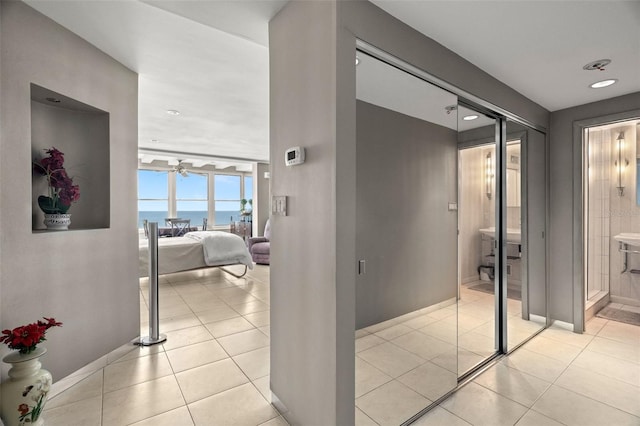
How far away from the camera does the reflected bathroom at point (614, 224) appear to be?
3.62 meters

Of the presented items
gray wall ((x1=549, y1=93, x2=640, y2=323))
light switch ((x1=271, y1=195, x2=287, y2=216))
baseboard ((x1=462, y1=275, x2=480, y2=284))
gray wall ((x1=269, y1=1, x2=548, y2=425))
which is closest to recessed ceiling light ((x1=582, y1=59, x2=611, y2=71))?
gray wall ((x1=549, y1=93, x2=640, y2=323))

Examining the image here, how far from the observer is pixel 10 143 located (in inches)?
72.3

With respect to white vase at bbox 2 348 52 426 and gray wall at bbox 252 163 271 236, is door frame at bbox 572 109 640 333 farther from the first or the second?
gray wall at bbox 252 163 271 236

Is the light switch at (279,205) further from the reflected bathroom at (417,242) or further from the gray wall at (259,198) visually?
the gray wall at (259,198)

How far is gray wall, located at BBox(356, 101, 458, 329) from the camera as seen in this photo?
1.65 meters

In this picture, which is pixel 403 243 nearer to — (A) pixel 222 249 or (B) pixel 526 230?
(B) pixel 526 230

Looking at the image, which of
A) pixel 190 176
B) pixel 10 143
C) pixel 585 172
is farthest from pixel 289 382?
pixel 190 176

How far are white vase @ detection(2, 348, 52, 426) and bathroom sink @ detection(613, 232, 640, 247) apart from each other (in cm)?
554

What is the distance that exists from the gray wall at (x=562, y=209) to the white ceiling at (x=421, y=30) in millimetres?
180

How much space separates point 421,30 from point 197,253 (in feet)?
15.5

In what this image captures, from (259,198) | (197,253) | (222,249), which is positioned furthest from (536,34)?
(259,198)

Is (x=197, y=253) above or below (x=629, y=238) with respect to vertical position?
below

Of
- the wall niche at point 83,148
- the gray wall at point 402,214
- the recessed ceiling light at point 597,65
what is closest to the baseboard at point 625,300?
the recessed ceiling light at point 597,65

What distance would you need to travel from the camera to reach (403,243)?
1.90 meters
